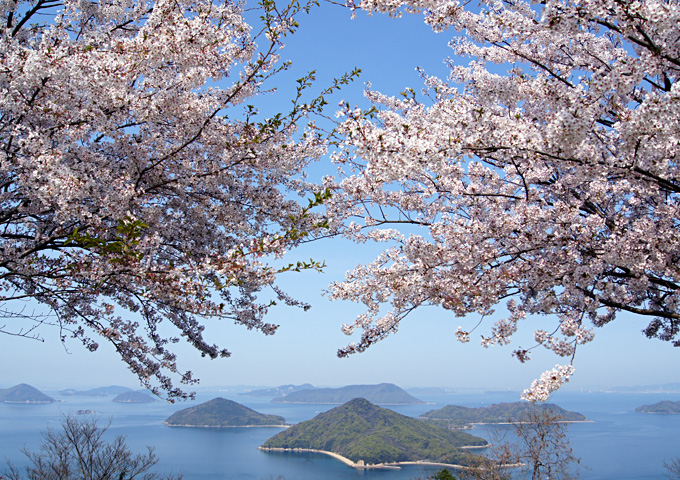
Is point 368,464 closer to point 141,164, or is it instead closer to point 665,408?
point 141,164

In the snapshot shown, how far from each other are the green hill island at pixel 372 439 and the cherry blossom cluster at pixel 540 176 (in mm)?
94265

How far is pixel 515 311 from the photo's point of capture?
4.99 meters

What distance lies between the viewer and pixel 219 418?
13700 centimetres

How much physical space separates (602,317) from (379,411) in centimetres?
13421

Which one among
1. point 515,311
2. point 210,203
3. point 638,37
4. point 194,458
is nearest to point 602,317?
point 515,311

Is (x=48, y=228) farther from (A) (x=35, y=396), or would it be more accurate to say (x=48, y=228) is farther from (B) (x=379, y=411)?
(A) (x=35, y=396)

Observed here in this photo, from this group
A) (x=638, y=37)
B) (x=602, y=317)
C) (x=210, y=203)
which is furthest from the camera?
(x=602, y=317)

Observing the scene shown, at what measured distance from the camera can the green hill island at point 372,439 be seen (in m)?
95.8

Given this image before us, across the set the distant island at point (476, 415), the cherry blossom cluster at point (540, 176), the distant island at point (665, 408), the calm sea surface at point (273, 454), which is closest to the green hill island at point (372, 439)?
the calm sea surface at point (273, 454)

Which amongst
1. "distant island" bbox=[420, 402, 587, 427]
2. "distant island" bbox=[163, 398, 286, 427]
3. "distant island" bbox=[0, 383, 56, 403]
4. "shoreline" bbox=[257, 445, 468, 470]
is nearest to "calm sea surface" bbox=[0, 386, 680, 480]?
"shoreline" bbox=[257, 445, 468, 470]

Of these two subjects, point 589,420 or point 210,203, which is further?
point 589,420

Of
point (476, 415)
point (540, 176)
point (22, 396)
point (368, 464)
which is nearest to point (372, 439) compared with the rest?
point (368, 464)

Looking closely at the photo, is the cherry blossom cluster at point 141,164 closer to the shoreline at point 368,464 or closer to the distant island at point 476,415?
the shoreline at point 368,464

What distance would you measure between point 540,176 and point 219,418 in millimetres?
150648
